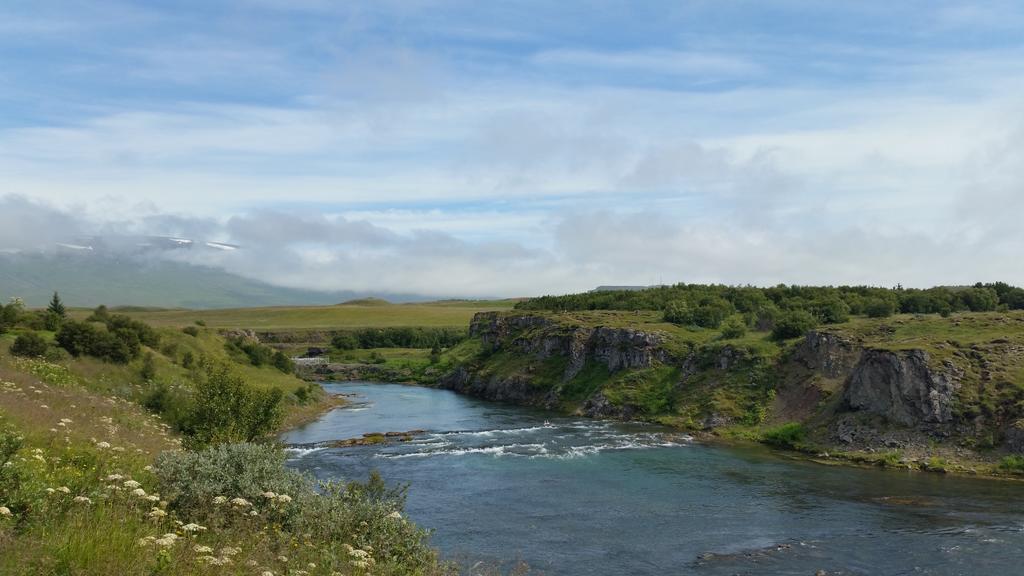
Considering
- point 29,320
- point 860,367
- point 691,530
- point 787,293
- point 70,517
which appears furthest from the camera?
point 787,293

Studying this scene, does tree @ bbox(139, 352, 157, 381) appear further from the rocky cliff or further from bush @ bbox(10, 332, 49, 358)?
the rocky cliff

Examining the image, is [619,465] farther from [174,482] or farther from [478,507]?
[174,482]

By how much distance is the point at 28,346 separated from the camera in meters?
56.3

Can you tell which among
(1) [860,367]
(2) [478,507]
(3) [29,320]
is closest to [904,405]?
(1) [860,367]

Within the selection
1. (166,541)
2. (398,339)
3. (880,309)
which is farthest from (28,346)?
(398,339)

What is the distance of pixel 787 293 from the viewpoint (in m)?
110

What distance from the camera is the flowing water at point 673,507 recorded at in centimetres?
3064

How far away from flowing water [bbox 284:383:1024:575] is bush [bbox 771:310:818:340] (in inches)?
837

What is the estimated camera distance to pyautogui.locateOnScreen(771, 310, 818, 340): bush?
77.5m

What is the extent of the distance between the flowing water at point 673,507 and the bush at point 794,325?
69.8ft

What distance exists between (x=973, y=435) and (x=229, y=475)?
5284 centimetres

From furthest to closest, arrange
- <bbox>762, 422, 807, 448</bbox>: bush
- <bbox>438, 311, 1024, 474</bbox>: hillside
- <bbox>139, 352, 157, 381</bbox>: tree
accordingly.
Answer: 1. <bbox>139, 352, 157, 381</bbox>: tree
2. <bbox>762, 422, 807, 448</bbox>: bush
3. <bbox>438, 311, 1024, 474</bbox>: hillside

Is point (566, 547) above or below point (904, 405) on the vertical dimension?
below

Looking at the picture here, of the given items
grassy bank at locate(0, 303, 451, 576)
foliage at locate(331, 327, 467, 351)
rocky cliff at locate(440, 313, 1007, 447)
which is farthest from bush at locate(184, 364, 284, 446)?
foliage at locate(331, 327, 467, 351)
